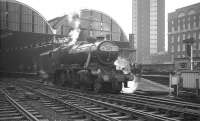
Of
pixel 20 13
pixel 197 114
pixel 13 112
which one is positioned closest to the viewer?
pixel 197 114

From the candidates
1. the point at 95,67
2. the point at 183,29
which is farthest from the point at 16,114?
the point at 183,29

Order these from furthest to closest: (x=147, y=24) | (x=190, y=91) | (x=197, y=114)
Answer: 1. (x=147, y=24)
2. (x=190, y=91)
3. (x=197, y=114)

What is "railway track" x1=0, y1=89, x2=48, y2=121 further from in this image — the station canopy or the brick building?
the brick building

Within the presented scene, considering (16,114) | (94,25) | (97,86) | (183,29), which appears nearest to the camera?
(16,114)

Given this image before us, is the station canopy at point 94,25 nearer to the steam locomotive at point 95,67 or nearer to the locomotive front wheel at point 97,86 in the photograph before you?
the steam locomotive at point 95,67

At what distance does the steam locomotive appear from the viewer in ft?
Answer: 46.5

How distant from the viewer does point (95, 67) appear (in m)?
14.7

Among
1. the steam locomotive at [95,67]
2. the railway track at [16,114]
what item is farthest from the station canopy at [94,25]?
the railway track at [16,114]

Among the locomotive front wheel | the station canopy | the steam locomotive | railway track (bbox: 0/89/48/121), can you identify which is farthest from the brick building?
railway track (bbox: 0/89/48/121)

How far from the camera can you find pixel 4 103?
10141 millimetres

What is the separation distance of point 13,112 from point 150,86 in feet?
43.2

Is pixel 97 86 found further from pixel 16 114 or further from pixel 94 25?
pixel 94 25

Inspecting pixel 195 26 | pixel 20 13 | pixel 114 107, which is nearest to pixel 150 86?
pixel 114 107

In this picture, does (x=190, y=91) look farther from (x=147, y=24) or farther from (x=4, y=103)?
(x=147, y=24)
